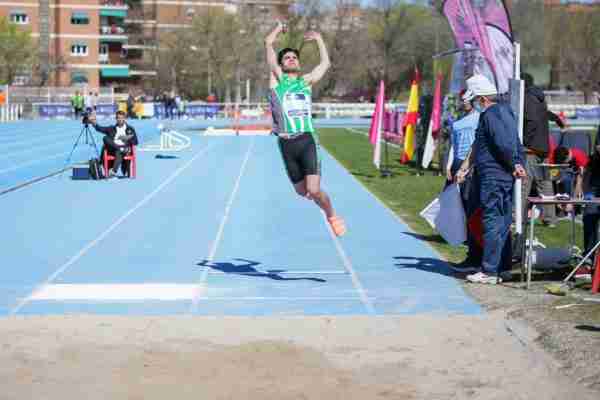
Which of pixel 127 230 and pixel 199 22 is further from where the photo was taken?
pixel 199 22

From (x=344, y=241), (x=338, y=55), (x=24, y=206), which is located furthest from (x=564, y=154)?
(x=338, y=55)

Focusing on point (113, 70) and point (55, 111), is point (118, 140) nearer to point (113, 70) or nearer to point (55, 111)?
point (55, 111)

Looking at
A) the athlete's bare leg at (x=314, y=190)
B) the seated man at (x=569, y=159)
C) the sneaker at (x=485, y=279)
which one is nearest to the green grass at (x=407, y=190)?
the seated man at (x=569, y=159)

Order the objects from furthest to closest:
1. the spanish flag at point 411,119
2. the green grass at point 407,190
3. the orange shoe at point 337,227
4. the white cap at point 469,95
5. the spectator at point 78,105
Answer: the spectator at point 78,105 < the spanish flag at point 411,119 < the green grass at point 407,190 < the white cap at point 469,95 < the orange shoe at point 337,227

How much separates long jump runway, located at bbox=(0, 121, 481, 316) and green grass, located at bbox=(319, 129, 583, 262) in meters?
0.29

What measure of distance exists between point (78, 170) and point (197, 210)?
25.3 ft

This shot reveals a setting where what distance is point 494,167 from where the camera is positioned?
10172 mm

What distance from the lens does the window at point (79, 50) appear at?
336 ft

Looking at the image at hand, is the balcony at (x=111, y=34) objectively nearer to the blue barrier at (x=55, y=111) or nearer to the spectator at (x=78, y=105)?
the blue barrier at (x=55, y=111)

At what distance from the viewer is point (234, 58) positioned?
89.6 meters

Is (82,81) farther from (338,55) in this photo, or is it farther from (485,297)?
(485,297)


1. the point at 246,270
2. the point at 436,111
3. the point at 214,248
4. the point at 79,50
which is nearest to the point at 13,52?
Answer: the point at 79,50

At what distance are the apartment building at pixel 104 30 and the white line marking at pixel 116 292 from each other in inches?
3187

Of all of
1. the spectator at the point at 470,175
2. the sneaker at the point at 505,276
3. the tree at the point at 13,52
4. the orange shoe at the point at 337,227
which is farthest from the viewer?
the tree at the point at 13,52
